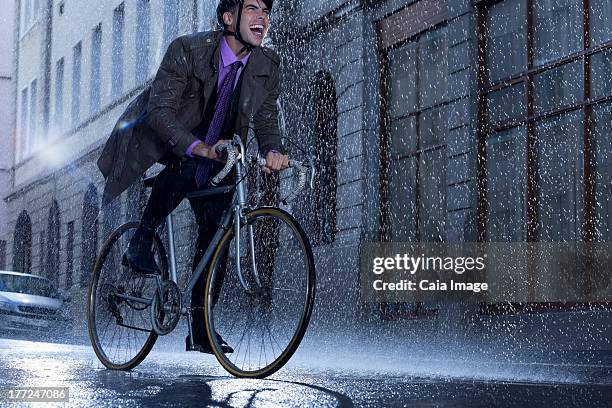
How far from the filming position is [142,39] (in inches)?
1060

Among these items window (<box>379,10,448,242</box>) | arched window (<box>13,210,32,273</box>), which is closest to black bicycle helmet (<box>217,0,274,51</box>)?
window (<box>379,10,448,242</box>)

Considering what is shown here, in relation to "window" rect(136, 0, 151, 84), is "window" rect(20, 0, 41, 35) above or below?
above

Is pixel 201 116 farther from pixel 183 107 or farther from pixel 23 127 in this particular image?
pixel 23 127

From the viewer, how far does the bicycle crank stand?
20.0ft

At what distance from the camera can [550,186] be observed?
1180cm

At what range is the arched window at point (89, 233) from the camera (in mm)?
29359

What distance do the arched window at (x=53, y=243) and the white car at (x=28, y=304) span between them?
8.94 m

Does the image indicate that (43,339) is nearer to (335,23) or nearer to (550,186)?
(335,23)

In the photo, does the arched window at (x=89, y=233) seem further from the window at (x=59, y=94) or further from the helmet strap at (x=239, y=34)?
the helmet strap at (x=239, y=34)

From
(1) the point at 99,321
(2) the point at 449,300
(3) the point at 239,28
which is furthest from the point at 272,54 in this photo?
(2) the point at 449,300

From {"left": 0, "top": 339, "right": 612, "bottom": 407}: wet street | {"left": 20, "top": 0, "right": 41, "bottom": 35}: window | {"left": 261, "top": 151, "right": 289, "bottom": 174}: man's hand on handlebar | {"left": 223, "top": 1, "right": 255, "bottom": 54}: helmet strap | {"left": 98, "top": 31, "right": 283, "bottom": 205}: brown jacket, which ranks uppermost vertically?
{"left": 20, "top": 0, "right": 41, "bottom": 35}: window

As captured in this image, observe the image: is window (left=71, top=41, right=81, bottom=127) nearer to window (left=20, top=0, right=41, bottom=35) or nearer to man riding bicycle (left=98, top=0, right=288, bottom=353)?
window (left=20, top=0, right=41, bottom=35)

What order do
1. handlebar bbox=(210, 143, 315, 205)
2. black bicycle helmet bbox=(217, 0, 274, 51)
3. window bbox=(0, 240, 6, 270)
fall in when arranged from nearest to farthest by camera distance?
1. handlebar bbox=(210, 143, 315, 205)
2. black bicycle helmet bbox=(217, 0, 274, 51)
3. window bbox=(0, 240, 6, 270)

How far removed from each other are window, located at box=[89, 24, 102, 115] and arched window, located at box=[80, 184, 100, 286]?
216cm
